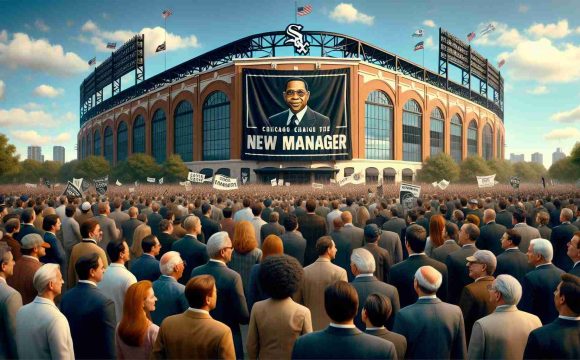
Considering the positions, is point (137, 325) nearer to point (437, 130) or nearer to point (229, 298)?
point (229, 298)

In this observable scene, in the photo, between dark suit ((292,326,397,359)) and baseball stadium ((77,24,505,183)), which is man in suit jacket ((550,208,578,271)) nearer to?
dark suit ((292,326,397,359))

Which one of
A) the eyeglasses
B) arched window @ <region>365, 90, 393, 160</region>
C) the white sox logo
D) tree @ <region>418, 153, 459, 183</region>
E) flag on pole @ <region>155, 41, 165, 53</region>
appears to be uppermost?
flag on pole @ <region>155, 41, 165, 53</region>

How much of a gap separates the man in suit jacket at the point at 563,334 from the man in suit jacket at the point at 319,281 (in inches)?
85.3

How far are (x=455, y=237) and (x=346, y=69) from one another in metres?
50.3

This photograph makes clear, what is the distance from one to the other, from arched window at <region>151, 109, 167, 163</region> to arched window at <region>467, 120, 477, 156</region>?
57898 mm

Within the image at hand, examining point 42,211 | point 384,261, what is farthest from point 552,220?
point 42,211

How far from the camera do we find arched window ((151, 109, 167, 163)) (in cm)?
6781

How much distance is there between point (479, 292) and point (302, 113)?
4986 cm

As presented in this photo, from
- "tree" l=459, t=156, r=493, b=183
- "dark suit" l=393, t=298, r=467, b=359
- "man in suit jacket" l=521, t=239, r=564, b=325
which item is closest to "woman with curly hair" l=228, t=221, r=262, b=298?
"dark suit" l=393, t=298, r=467, b=359

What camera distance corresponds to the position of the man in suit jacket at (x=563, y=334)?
3123 mm

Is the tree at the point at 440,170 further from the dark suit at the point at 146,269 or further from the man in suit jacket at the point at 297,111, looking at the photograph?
the dark suit at the point at 146,269

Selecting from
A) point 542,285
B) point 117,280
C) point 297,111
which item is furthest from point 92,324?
point 297,111

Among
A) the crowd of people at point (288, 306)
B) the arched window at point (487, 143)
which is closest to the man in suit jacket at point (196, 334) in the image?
the crowd of people at point (288, 306)

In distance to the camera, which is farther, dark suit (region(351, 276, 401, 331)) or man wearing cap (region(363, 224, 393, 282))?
man wearing cap (region(363, 224, 393, 282))
